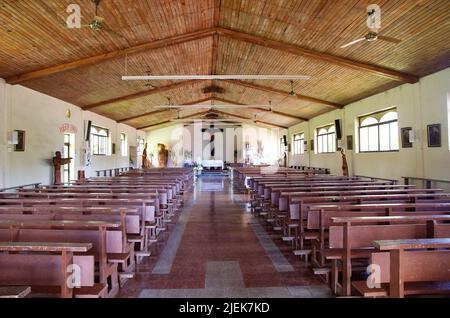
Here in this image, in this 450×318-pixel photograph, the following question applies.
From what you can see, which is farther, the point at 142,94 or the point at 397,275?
the point at 142,94

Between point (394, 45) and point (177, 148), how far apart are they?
16784 millimetres

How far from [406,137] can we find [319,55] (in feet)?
9.60

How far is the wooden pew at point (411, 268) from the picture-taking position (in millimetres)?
1870

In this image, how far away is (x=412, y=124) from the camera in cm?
748

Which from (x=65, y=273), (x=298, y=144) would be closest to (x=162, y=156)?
(x=298, y=144)

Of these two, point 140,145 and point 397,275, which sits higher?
point 140,145

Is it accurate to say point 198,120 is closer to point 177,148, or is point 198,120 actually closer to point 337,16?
point 177,148

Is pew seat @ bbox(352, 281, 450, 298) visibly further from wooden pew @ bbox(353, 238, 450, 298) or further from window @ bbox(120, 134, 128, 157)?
window @ bbox(120, 134, 128, 157)

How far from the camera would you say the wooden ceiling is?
5148 millimetres

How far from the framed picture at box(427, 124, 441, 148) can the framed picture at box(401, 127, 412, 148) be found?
64 cm

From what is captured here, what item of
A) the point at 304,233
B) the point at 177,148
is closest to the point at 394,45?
the point at 304,233

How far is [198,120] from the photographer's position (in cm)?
2042

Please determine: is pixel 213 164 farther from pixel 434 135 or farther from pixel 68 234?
pixel 68 234
